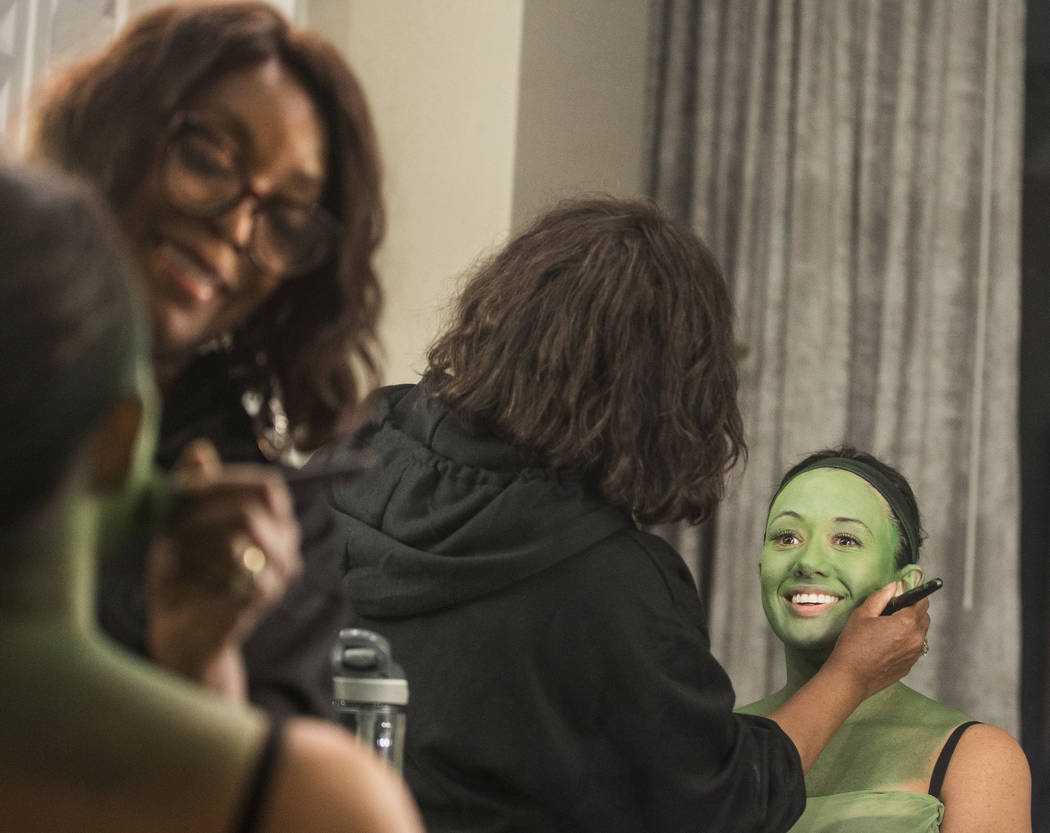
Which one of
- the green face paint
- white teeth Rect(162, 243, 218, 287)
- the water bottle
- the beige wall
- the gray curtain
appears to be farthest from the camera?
the gray curtain

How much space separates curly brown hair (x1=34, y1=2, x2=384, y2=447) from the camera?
2.30ft

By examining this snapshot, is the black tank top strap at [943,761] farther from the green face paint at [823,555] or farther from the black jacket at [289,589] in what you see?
the black jacket at [289,589]

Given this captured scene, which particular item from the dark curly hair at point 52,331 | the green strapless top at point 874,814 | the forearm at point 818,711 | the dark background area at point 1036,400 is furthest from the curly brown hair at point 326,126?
the dark background area at point 1036,400

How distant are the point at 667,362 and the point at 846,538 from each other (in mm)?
906

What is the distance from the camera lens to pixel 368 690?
958mm

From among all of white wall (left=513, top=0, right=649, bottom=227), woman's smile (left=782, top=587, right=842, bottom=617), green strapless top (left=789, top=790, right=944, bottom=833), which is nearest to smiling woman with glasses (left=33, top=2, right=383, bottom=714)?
green strapless top (left=789, top=790, right=944, bottom=833)

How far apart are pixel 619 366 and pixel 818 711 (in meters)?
0.64

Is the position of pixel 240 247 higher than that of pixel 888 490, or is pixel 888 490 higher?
pixel 240 247

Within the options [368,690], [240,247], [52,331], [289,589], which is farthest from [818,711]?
[52,331]

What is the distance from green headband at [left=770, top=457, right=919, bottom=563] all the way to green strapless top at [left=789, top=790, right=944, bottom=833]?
452mm

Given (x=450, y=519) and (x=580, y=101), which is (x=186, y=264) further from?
(x=580, y=101)

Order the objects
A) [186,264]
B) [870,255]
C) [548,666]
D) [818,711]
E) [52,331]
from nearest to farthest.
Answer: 1. [52,331]
2. [186,264]
3. [548,666]
4. [818,711]
5. [870,255]

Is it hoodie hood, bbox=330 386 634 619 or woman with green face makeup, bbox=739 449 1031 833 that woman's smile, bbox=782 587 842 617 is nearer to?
woman with green face makeup, bbox=739 449 1031 833

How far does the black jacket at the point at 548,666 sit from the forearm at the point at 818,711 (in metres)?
0.25
